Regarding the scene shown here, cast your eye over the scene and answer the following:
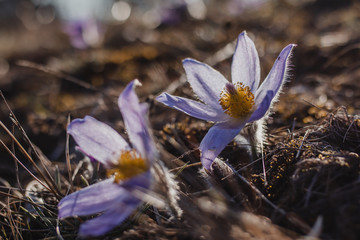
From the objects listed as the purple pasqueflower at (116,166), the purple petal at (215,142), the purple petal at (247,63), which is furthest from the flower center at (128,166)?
the purple petal at (247,63)

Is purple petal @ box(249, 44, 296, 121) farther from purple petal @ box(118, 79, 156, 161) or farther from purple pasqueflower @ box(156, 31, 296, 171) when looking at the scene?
purple petal @ box(118, 79, 156, 161)

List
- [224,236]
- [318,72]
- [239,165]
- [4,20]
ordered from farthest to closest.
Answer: [4,20] < [318,72] < [239,165] < [224,236]

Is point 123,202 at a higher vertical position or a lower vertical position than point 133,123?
lower

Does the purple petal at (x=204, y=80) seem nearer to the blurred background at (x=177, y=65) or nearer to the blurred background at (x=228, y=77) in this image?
the blurred background at (x=228, y=77)

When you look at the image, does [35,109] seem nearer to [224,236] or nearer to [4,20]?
[224,236]

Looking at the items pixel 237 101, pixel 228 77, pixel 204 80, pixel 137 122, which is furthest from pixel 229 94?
pixel 228 77

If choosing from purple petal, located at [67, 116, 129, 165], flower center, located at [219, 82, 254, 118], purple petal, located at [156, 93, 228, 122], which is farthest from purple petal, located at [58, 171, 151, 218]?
flower center, located at [219, 82, 254, 118]

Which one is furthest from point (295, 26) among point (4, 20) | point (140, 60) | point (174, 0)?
point (4, 20)
